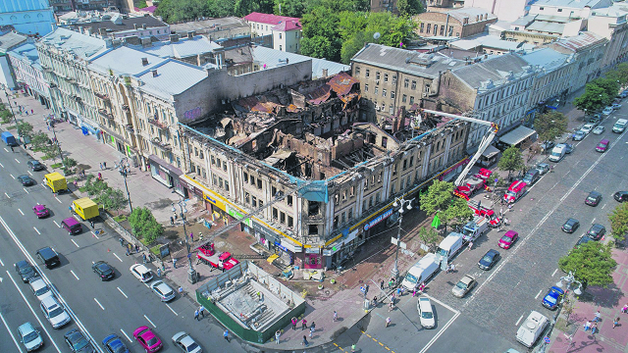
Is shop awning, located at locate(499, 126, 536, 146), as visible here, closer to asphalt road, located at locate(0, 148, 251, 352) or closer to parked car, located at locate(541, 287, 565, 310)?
parked car, located at locate(541, 287, 565, 310)

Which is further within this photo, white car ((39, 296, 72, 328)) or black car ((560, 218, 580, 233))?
black car ((560, 218, 580, 233))

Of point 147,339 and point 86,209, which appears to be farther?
point 86,209

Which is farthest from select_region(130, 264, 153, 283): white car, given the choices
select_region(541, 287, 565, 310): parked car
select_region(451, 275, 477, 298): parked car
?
select_region(541, 287, 565, 310): parked car

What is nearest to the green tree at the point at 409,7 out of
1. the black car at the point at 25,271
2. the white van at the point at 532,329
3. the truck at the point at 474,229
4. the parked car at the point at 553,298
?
the truck at the point at 474,229

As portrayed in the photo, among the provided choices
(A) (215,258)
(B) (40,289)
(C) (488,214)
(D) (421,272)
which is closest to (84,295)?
(B) (40,289)

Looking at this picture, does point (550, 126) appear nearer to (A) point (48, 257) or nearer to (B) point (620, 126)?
(B) point (620, 126)

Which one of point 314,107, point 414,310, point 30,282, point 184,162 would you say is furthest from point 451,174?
point 30,282

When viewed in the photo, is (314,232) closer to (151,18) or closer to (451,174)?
(451,174)
